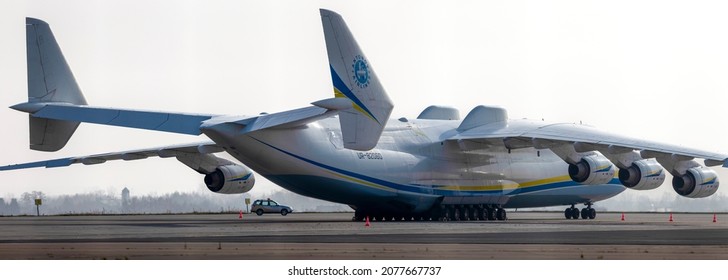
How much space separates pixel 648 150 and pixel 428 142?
7220mm

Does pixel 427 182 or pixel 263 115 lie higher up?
pixel 263 115

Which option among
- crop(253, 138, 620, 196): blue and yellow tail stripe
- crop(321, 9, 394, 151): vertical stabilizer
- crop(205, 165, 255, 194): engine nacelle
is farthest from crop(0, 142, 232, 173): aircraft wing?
crop(321, 9, 394, 151): vertical stabilizer

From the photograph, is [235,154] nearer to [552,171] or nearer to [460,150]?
[460,150]

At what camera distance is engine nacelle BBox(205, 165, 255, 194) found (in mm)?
35625

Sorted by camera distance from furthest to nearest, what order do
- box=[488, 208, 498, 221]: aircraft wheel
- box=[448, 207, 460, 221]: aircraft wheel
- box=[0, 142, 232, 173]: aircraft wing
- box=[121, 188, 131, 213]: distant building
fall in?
box=[488, 208, 498, 221]: aircraft wheel < box=[448, 207, 460, 221]: aircraft wheel < box=[0, 142, 232, 173]: aircraft wing < box=[121, 188, 131, 213]: distant building

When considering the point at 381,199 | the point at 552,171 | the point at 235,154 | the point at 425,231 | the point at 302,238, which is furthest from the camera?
the point at 552,171

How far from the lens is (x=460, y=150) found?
36.9 m

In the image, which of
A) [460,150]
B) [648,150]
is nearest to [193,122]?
[460,150]

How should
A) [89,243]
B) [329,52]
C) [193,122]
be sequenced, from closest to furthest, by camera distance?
[89,243] → [329,52] → [193,122]

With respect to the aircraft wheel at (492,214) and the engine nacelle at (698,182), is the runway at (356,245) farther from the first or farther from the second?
the aircraft wheel at (492,214)

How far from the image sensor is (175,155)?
121 feet

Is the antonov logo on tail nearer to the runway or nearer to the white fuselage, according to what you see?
the runway

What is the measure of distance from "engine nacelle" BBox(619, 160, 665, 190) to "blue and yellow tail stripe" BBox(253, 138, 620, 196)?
5.23 metres

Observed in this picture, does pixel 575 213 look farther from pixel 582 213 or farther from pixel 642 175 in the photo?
pixel 642 175
